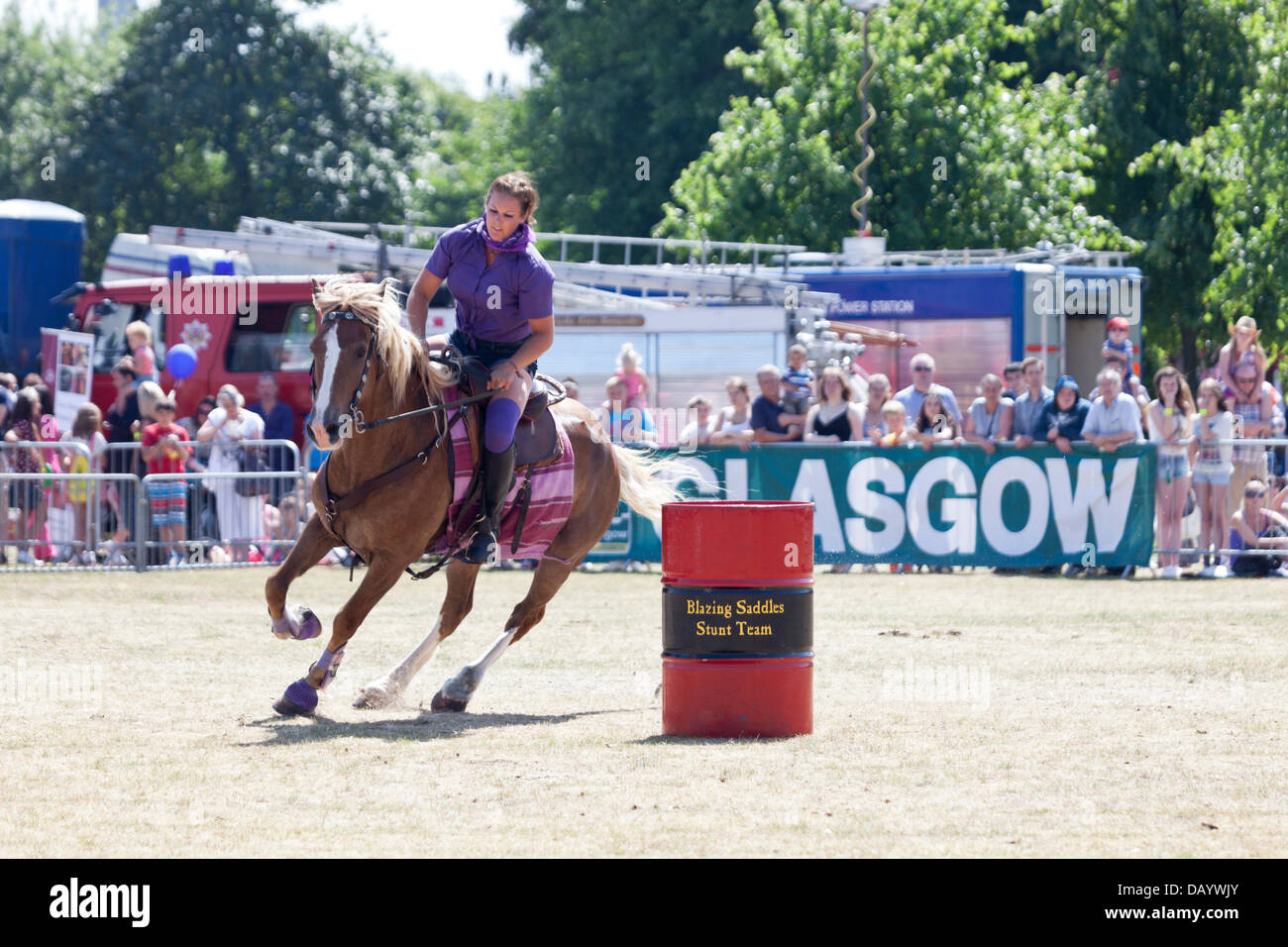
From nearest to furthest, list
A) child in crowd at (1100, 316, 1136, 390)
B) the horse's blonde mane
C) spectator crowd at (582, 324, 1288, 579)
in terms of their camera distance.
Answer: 1. the horse's blonde mane
2. spectator crowd at (582, 324, 1288, 579)
3. child in crowd at (1100, 316, 1136, 390)


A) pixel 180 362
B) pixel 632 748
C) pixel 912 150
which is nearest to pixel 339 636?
pixel 632 748

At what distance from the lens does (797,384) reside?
66.0 ft

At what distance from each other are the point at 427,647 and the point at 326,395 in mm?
1840

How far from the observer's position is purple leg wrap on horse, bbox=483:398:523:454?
982 centimetres

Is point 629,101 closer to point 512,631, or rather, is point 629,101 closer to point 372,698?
point 512,631

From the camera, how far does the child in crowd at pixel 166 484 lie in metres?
19.2

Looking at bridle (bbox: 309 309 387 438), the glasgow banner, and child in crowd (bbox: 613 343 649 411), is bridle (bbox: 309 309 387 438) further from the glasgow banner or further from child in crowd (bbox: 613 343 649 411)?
child in crowd (bbox: 613 343 649 411)

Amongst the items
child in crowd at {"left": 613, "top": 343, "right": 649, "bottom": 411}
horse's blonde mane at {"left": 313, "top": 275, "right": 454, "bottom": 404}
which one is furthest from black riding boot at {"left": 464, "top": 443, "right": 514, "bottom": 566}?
child in crowd at {"left": 613, "top": 343, "right": 649, "bottom": 411}

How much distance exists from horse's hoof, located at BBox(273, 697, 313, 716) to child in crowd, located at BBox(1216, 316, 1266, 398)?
12653 millimetres

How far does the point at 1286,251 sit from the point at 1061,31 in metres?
10.6

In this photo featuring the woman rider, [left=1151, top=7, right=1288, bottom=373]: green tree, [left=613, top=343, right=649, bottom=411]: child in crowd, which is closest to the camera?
the woman rider

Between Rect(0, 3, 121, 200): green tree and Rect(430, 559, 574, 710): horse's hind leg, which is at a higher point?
Rect(0, 3, 121, 200): green tree

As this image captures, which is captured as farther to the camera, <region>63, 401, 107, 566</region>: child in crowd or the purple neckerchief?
<region>63, 401, 107, 566</region>: child in crowd
